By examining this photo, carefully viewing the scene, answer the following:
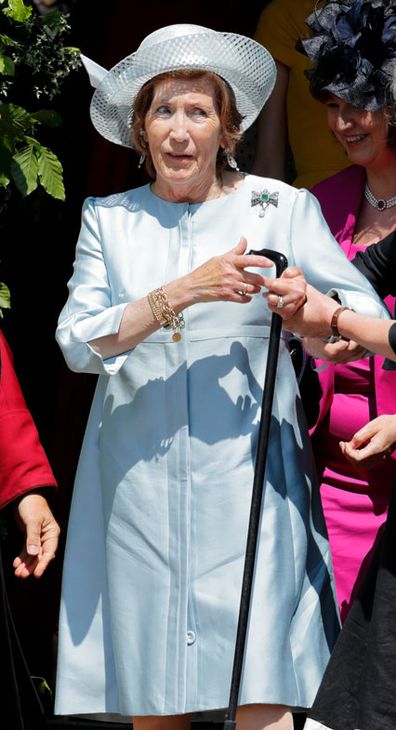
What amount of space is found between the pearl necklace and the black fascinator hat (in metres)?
0.30

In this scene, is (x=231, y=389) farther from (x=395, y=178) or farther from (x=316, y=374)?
(x=395, y=178)

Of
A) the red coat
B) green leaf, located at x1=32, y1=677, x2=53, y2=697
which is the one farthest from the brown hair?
green leaf, located at x1=32, y1=677, x2=53, y2=697

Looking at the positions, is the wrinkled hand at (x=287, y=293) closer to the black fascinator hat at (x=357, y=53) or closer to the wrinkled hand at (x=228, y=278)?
the wrinkled hand at (x=228, y=278)

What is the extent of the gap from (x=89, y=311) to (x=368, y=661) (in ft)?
3.99

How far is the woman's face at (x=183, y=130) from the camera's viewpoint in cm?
445

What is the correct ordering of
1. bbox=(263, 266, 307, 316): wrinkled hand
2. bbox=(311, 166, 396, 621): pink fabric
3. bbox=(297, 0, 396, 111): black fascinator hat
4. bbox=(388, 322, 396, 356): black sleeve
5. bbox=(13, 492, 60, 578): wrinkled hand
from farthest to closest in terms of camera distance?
bbox=(297, 0, 396, 111): black fascinator hat → bbox=(311, 166, 396, 621): pink fabric → bbox=(13, 492, 60, 578): wrinkled hand → bbox=(263, 266, 307, 316): wrinkled hand → bbox=(388, 322, 396, 356): black sleeve

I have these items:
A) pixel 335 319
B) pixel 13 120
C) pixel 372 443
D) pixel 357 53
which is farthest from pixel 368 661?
pixel 13 120

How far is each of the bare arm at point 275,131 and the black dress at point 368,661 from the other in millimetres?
1957

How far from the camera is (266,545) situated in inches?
171

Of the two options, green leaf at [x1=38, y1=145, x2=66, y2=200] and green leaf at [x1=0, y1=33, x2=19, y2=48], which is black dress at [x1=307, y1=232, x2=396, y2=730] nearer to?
green leaf at [x1=38, y1=145, x2=66, y2=200]

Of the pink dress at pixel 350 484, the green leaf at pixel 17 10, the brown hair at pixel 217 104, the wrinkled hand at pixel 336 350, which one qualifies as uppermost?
the green leaf at pixel 17 10

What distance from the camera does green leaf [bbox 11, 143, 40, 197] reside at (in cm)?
501

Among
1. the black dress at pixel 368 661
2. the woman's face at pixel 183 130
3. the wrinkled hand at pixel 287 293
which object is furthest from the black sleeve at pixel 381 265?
the black dress at pixel 368 661

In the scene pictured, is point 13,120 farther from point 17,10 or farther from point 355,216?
point 355,216
